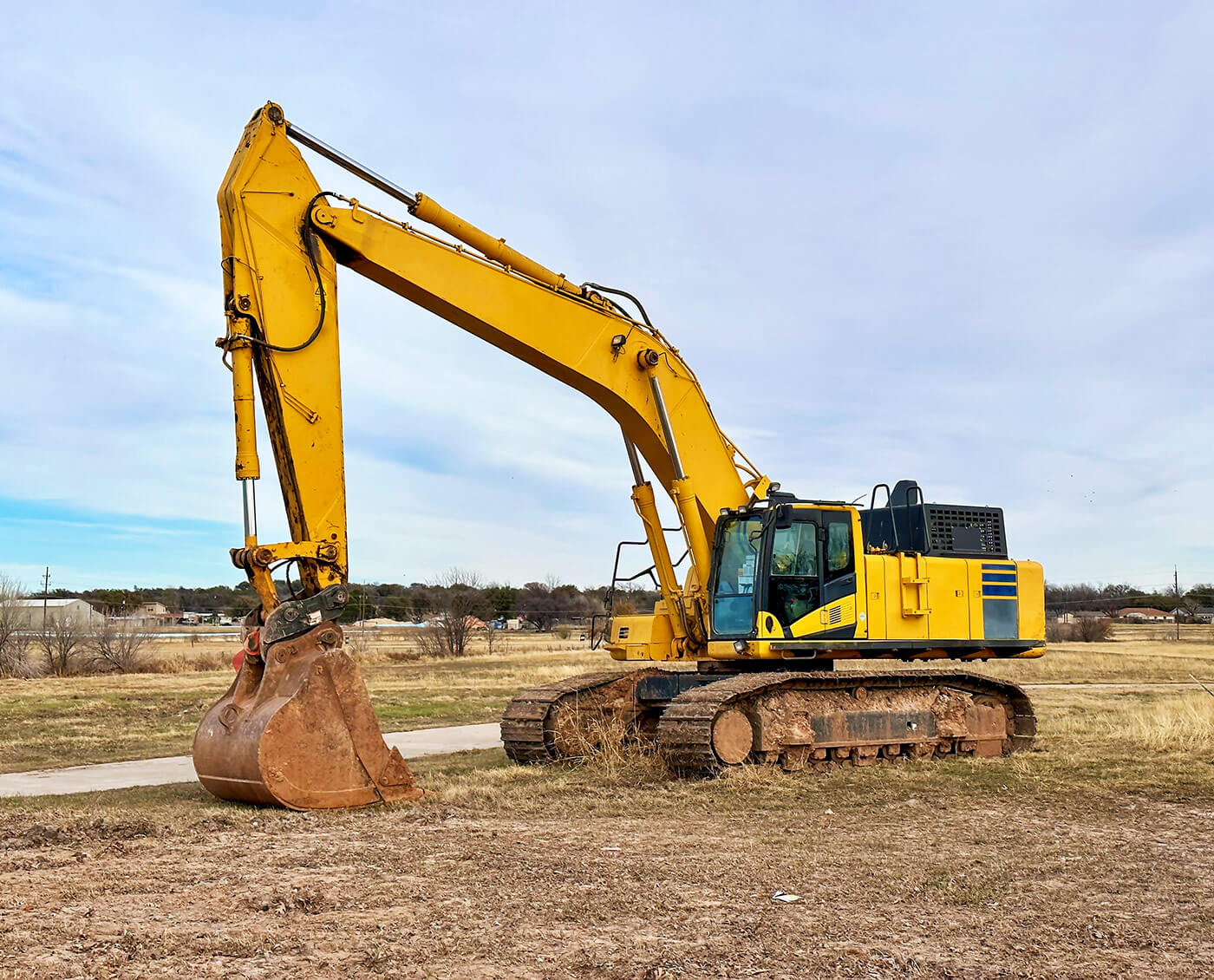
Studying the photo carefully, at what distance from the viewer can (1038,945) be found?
6.09 m

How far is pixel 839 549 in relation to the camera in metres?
13.7

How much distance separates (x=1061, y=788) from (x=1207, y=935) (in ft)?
18.8

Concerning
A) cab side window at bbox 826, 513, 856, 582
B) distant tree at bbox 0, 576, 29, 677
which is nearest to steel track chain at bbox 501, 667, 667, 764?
cab side window at bbox 826, 513, 856, 582

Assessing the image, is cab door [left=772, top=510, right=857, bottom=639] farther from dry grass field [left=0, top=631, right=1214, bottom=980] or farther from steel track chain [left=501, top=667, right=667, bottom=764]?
steel track chain [left=501, top=667, right=667, bottom=764]

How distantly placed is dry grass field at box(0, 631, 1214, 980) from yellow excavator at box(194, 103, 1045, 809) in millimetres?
560

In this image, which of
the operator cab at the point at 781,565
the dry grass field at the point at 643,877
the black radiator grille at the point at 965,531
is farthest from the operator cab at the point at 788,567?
the dry grass field at the point at 643,877

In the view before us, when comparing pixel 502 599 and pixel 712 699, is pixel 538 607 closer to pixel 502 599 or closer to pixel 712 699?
pixel 502 599

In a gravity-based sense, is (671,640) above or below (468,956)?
above

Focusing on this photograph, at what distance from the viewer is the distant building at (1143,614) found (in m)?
114

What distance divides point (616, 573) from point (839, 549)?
261 cm

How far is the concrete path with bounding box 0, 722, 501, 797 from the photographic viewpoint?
1284 cm

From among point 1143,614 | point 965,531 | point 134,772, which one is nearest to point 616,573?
point 965,531

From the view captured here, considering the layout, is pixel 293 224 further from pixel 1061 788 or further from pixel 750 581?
pixel 1061 788

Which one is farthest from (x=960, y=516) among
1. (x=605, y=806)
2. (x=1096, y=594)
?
(x=1096, y=594)
